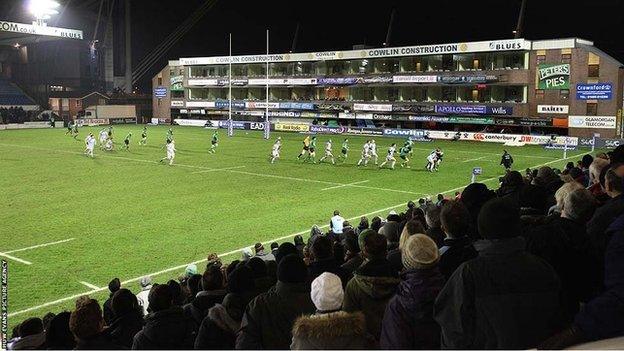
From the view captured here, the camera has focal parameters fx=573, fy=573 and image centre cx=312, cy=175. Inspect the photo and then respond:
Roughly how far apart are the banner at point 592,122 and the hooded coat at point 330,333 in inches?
2300

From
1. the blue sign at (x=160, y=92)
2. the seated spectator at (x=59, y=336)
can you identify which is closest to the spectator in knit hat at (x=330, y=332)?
the seated spectator at (x=59, y=336)

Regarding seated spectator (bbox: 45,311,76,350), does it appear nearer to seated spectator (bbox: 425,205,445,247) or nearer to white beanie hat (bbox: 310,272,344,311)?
white beanie hat (bbox: 310,272,344,311)


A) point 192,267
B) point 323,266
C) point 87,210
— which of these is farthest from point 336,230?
point 87,210

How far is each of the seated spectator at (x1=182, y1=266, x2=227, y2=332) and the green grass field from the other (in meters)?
6.48

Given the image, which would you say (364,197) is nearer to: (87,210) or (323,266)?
(87,210)

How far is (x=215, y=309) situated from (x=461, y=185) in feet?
81.7

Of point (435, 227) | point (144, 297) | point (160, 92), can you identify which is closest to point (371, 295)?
point (435, 227)

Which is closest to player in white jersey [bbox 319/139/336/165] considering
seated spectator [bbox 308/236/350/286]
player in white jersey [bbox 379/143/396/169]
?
player in white jersey [bbox 379/143/396/169]

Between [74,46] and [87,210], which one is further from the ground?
[74,46]

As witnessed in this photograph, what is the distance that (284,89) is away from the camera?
284ft

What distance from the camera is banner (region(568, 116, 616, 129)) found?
54875 millimetres

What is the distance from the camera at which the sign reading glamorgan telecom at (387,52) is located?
6119 centimetres

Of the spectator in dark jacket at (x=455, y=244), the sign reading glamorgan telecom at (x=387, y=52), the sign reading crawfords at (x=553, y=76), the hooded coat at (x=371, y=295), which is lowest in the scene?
the hooded coat at (x=371, y=295)

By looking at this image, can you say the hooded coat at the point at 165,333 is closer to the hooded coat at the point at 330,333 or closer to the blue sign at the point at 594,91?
the hooded coat at the point at 330,333
